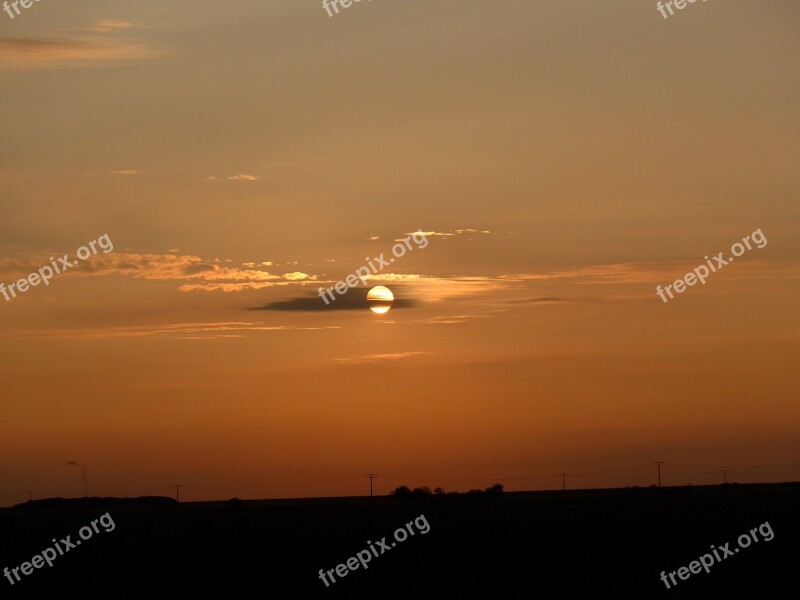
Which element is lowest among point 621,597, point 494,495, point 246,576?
point 621,597

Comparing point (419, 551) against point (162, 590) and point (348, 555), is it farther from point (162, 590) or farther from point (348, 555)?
point (162, 590)

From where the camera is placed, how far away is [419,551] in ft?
193

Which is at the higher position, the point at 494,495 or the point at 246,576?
the point at 494,495

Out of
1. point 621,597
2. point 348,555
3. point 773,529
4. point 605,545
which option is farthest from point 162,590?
point 773,529

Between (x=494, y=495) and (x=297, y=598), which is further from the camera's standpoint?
(x=494, y=495)

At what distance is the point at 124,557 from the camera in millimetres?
63500

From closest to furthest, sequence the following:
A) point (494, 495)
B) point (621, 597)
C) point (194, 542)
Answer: point (621, 597) < point (194, 542) < point (494, 495)

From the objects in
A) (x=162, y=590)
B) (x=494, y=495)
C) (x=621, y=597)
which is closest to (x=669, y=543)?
(x=621, y=597)

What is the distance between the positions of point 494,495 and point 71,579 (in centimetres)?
13436

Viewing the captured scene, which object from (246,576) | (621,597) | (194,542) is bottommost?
(621,597)

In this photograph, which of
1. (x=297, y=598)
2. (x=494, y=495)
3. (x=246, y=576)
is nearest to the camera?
(x=297, y=598)

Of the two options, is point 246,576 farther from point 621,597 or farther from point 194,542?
point 194,542

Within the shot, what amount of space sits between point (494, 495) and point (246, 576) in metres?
135

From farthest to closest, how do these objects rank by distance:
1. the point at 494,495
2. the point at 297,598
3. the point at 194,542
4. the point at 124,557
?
the point at 494,495, the point at 194,542, the point at 124,557, the point at 297,598
